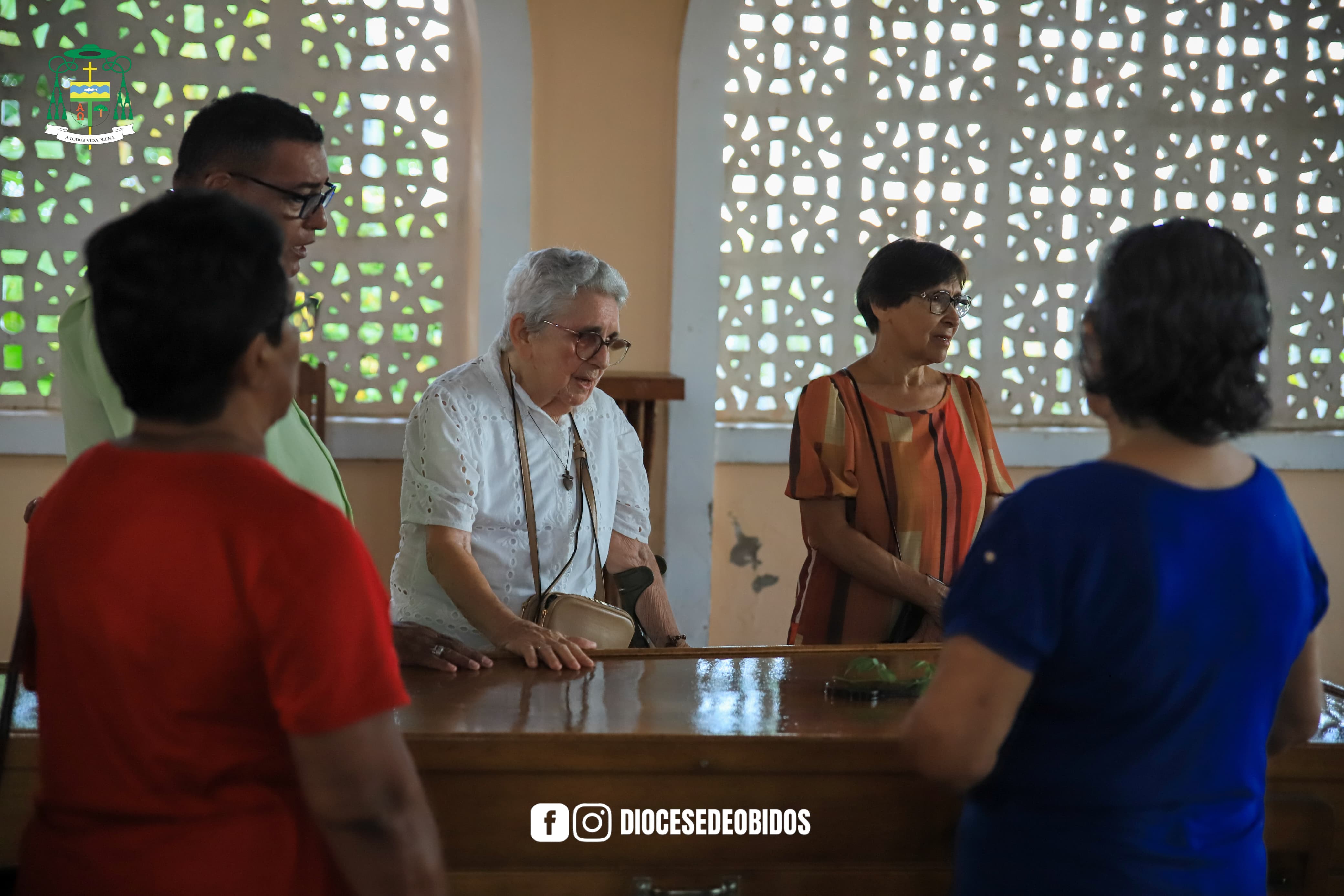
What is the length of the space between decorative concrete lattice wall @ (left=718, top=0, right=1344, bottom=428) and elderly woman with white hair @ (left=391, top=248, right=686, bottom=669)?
2278mm

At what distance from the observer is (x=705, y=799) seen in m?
1.82

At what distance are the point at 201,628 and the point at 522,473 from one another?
61.2 inches

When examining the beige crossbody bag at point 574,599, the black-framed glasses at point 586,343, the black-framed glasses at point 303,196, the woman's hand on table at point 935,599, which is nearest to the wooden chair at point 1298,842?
the woman's hand on table at point 935,599

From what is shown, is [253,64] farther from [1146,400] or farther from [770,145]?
[1146,400]

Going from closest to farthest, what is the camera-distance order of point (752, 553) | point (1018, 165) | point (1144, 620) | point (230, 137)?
point (1144, 620) < point (230, 137) < point (752, 553) < point (1018, 165)

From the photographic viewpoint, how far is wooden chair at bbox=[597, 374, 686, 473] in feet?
14.0

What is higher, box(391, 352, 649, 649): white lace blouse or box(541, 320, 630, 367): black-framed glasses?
box(541, 320, 630, 367): black-framed glasses

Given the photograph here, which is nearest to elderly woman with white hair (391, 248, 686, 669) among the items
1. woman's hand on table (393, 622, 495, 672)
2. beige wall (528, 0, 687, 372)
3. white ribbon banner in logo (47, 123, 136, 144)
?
woman's hand on table (393, 622, 495, 672)

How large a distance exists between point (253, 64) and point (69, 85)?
0.74 m

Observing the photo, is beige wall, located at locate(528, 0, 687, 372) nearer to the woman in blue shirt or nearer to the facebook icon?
the facebook icon

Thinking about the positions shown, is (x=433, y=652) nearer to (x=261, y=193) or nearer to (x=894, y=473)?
(x=261, y=193)

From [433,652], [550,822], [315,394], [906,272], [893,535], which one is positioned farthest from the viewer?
[315,394]

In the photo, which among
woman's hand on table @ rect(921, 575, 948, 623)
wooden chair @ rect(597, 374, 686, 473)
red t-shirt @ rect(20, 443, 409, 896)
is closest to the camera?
red t-shirt @ rect(20, 443, 409, 896)

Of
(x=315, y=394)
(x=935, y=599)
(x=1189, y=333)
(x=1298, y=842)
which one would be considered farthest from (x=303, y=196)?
(x=315, y=394)
